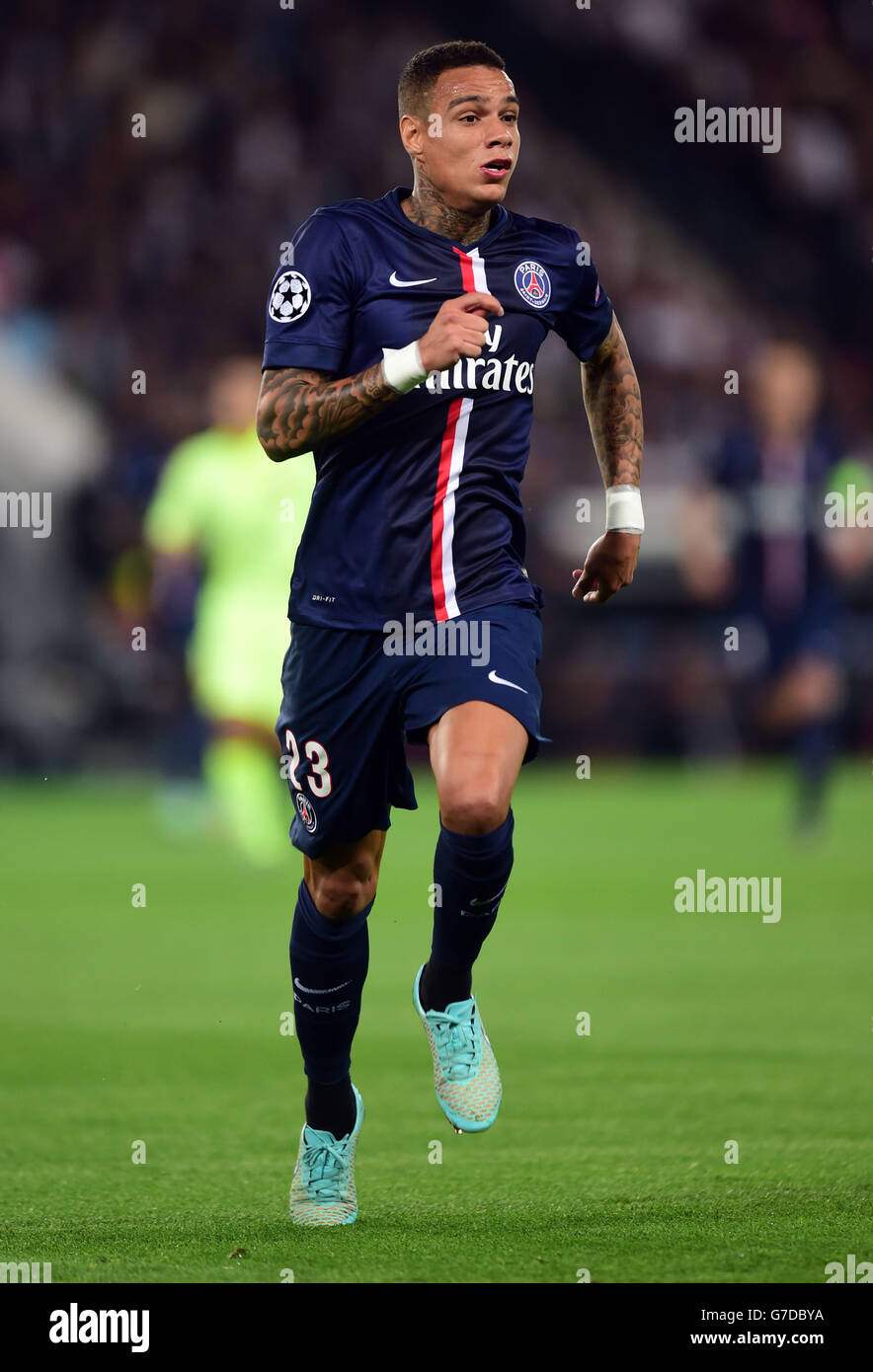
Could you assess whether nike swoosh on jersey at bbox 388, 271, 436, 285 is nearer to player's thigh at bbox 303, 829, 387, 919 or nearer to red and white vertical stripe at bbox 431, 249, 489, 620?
red and white vertical stripe at bbox 431, 249, 489, 620

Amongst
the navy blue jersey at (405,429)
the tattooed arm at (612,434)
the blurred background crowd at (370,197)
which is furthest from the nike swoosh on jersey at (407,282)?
the blurred background crowd at (370,197)

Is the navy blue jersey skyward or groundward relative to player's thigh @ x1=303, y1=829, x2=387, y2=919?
skyward

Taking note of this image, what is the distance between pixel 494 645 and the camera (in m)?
3.97

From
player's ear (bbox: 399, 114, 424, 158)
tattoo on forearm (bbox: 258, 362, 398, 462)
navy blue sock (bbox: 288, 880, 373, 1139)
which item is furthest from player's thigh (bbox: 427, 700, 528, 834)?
player's ear (bbox: 399, 114, 424, 158)

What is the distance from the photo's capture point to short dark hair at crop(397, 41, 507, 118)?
13.5 ft

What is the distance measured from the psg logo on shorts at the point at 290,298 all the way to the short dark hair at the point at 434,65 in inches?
17.5

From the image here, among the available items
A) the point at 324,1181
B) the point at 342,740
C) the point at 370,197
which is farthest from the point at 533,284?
the point at 370,197

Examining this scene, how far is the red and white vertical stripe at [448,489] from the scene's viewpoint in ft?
13.1

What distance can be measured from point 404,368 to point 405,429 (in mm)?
326

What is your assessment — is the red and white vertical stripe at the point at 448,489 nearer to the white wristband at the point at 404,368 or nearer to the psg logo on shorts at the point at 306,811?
the white wristband at the point at 404,368

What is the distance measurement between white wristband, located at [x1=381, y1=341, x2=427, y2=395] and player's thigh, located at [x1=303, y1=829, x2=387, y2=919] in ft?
2.98

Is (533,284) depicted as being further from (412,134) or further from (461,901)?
(461,901)

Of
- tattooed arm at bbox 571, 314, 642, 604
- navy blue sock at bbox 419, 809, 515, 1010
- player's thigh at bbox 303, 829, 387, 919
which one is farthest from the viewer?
tattooed arm at bbox 571, 314, 642, 604

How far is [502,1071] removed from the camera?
217 inches
